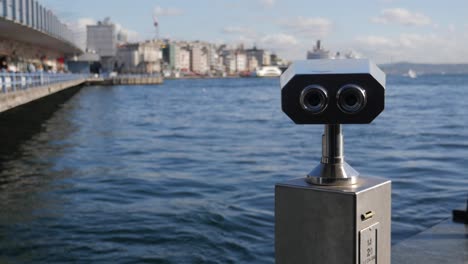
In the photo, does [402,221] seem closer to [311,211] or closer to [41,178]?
[311,211]

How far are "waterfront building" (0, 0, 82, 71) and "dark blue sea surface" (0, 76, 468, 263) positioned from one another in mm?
4966

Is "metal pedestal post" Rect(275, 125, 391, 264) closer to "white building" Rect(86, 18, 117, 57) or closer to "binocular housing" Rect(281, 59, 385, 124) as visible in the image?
"binocular housing" Rect(281, 59, 385, 124)

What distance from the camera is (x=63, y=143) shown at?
67.8 feet

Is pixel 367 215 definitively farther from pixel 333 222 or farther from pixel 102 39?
pixel 102 39

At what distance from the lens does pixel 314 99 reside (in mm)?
2637

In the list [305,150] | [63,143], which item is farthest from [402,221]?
[63,143]

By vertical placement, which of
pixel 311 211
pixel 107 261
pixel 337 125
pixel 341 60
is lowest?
pixel 107 261

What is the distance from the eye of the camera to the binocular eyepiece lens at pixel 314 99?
259 centimetres

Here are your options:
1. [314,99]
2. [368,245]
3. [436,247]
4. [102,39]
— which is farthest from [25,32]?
[102,39]

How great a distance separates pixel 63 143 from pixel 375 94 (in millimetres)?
19200

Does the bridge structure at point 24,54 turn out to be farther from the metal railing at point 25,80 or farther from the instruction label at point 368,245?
the instruction label at point 368,245

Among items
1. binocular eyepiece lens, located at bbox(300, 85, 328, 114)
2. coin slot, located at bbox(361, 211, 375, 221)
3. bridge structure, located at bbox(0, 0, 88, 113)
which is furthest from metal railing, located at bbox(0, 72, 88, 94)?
coin slot, located at bbox(361, 211, 375, 221)

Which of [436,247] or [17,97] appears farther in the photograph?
[17,97]

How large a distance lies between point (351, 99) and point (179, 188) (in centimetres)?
964
